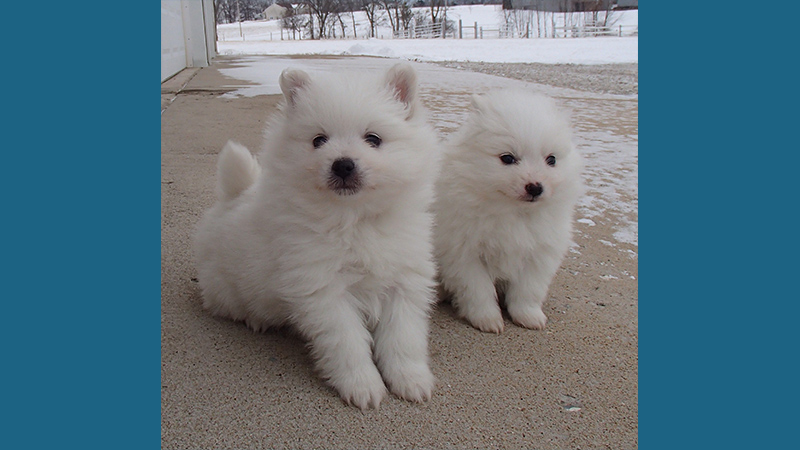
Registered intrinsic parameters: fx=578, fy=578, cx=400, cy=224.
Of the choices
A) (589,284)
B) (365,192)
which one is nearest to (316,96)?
(365,192)

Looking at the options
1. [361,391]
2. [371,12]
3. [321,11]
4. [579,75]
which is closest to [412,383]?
[361,391]

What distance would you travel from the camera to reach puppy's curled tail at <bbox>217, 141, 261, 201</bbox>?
6.27ft

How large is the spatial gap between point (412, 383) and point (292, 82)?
83 centimetres

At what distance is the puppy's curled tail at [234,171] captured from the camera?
191 centimetres

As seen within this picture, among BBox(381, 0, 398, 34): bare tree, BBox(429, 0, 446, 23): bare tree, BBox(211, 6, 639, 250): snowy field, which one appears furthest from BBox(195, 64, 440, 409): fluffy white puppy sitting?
BBox(429, 0, 446, 23): bare tree

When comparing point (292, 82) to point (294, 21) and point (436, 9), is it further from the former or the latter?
point (436, 9)

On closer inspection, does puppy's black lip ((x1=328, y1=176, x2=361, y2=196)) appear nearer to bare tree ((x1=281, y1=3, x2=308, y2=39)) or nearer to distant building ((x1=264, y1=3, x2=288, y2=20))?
distant building ((x1=264, y1=3, x2=288, y2=20))

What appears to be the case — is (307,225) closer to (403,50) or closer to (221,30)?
(221,30)

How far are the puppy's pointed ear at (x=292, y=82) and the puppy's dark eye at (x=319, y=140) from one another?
0.54ft

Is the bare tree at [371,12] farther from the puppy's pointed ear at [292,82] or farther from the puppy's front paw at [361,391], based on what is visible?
the puppy's front paw at [361,391]

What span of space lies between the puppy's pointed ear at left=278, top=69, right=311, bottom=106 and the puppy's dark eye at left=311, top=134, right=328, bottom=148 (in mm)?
164

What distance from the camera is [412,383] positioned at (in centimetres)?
148

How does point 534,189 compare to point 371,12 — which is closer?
point 534,189

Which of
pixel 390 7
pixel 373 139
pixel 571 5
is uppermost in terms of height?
pixel 390 7
